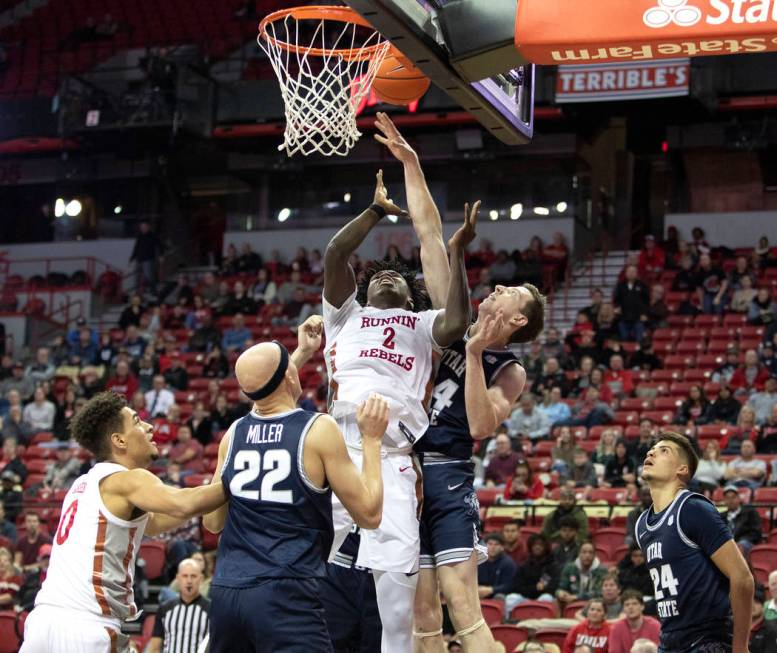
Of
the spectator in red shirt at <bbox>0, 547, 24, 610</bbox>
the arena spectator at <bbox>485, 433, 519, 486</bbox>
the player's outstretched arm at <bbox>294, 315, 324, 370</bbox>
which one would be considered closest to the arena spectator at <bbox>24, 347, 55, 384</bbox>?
the spectator in red shirt at <bbox>0, 547, 24, 610</bbox>

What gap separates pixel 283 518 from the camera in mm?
5363

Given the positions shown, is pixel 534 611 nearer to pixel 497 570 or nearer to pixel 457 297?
pixel 497 570

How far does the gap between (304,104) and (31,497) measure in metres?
10.7

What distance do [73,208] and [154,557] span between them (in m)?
17.6

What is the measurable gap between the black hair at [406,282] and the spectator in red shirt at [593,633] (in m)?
4.49

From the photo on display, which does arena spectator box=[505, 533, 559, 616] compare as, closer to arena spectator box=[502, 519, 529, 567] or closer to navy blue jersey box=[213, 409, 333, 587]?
arena spectator box=[502, 519, 529, 567]

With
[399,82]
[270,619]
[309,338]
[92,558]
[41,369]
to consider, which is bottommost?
[270,619]

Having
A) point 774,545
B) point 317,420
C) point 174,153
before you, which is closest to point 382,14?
point 317,420

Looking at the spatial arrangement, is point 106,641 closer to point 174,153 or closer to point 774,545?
point 774,545

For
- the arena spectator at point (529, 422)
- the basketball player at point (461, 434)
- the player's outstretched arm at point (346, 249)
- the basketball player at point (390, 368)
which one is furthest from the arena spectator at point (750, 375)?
the player's outstretched arm at point (346, 249)

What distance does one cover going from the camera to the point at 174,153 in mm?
29609

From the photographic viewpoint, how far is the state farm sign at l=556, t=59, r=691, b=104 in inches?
856

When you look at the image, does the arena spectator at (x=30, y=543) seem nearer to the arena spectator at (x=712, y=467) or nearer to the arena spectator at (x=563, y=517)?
the arena spectator at (x=563, y=517)

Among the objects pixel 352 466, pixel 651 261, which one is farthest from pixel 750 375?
pixel 352 466
